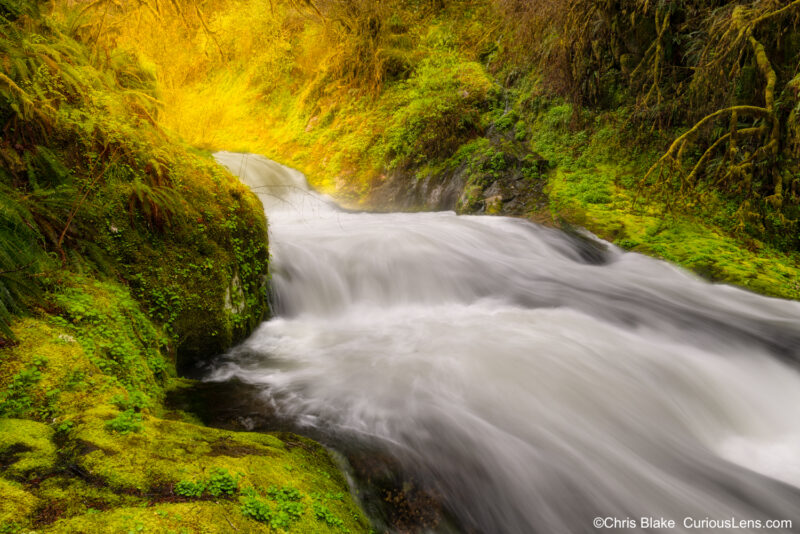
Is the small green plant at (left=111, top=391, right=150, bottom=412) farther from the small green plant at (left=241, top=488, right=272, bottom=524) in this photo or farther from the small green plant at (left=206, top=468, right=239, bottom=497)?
the small green plant at (left=241, top=488, right=272, bottom=524)

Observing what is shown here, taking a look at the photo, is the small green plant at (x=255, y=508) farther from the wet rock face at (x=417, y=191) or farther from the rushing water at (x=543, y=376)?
the wet rock face at (x=417, y=191)

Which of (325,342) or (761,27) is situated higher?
(761,27)

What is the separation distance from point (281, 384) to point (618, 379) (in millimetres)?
3230

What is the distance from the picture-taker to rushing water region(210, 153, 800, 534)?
109 inches

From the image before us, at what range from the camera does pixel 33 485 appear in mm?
1409

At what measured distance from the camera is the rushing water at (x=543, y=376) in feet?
9.09

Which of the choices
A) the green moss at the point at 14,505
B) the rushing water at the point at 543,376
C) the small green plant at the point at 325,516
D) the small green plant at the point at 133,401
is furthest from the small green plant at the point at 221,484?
the rushing water at the point at 543,376

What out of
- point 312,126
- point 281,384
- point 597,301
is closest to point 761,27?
point 597,301

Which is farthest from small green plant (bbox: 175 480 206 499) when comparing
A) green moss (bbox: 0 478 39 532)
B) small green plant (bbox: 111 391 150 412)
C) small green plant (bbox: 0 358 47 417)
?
small green plant (bbox: 0 358 47 417)

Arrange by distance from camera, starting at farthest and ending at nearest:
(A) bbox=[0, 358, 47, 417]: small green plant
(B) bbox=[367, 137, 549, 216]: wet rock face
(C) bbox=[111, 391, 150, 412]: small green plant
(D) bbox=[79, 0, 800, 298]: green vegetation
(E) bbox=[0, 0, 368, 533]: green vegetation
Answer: (B) bbox=[367, 137, 549, 216]: wet rock face → (D) bbox=[79, 0, 800, 298]: green vegetation → (C) bbox=[111, 391, 150, 412]: small green plant → (A) bbox=[0, 358, 47, 417]: small green plant → (E) bbox=[0, 0, 368, 533]: green vegetation

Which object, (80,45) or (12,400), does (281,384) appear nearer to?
(12,400)

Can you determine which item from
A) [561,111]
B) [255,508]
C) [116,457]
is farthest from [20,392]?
[561,111]

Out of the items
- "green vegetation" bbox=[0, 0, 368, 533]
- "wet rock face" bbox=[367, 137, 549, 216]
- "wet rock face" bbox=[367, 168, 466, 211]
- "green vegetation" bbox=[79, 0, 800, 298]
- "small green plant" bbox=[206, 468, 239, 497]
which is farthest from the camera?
"wet rock face" bbox=[367, 168, 466, 211]

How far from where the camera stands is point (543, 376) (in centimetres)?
393
